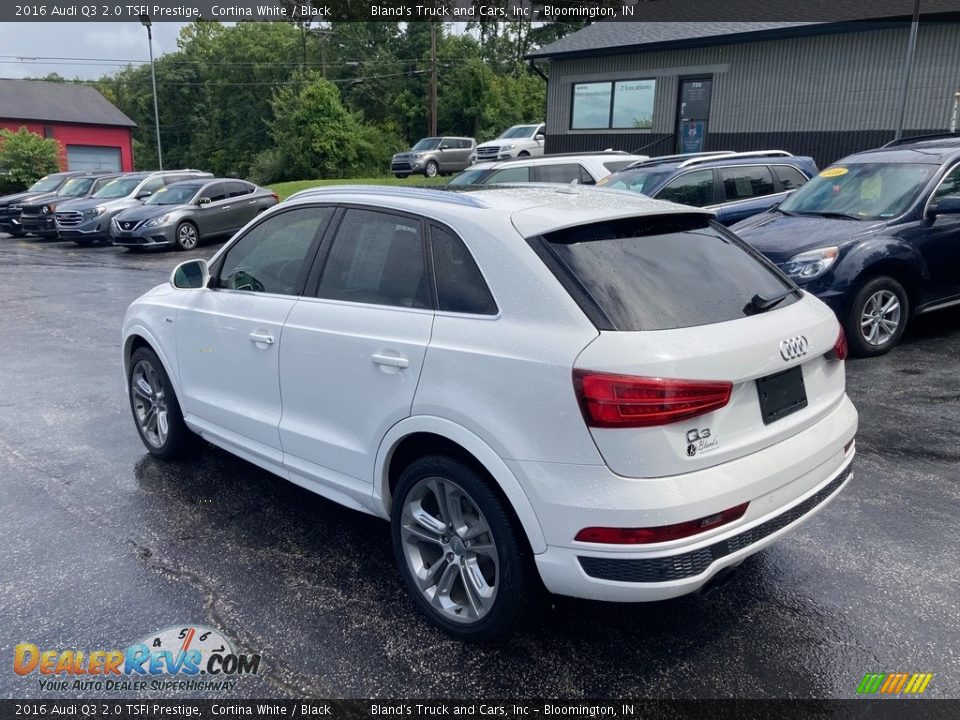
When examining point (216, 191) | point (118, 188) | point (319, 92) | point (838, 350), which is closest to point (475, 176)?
point (216, 191)

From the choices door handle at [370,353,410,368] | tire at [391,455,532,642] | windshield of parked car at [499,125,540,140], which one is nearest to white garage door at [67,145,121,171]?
windshield of parked car at [499,125,540,140]

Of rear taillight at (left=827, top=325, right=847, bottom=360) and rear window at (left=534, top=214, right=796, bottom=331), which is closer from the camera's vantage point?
rear window at (left=534, top=214, right=796, bottom=331)

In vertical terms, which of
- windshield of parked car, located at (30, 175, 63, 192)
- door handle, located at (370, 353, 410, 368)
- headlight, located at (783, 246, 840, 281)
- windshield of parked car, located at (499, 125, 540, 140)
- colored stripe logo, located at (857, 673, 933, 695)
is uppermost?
windshield of parked car, located at (499, 125, 540, 140)

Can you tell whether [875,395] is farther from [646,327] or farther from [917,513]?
[646,327]

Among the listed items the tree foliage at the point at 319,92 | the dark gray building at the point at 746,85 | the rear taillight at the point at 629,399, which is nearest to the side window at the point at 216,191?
the dark gray building at the point at 746,85

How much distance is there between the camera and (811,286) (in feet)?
23.2

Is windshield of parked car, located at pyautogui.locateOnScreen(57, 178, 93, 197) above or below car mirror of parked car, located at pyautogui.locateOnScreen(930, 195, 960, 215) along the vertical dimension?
below

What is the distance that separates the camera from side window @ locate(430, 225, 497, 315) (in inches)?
123

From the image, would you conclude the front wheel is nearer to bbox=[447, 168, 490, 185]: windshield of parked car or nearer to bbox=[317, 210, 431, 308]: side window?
bbox=[447, 168, 490, 185]: windshield of parked car

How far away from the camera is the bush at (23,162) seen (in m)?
38.0

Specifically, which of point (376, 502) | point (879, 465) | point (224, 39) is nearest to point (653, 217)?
point (376, 502)

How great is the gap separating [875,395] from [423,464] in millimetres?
4603

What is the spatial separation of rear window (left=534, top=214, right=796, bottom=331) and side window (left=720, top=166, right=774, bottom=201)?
7862mm

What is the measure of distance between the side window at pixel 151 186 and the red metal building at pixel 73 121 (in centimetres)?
3492
